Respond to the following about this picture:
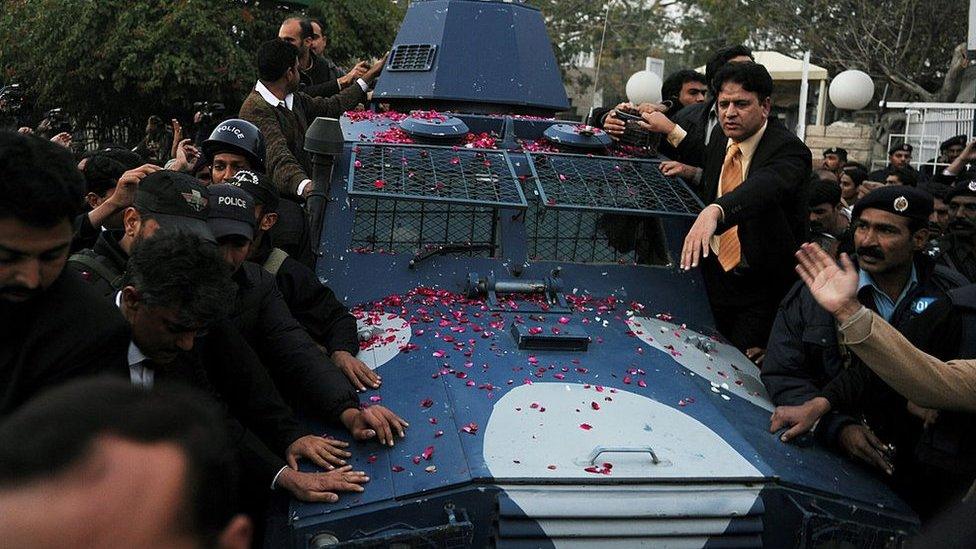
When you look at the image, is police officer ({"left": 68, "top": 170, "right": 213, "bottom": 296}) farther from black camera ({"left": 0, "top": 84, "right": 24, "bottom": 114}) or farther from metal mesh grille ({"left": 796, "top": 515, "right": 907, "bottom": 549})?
black camera ({"left": 0, "top": 84, "right": 24, "bottom": 114})

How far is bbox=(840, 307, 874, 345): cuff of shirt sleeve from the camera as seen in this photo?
3.05 m

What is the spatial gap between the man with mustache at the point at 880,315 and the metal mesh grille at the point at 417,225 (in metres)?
1.36

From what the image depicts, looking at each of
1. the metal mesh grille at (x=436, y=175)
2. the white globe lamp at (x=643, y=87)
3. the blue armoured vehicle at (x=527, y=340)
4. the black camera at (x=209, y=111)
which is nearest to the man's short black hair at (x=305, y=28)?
A: the blue armoured vehicle at (x=527, y=340)

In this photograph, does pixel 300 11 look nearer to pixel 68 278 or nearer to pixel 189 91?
pixel 189 91

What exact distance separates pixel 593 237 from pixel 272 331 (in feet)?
5.44

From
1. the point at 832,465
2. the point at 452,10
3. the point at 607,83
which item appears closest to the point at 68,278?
the point at 832,465

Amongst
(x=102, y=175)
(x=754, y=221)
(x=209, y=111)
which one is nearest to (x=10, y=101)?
(x=209, y=111)

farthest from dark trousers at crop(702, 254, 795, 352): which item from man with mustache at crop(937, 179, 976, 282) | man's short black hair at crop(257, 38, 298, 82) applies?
man's short black hair at crop(257, 38, 298, 82)

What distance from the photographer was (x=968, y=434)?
10.5 ft

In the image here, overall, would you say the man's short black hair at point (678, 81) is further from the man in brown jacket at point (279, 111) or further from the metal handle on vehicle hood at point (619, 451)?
the metal handle on vehicle hood at point (619, 451)

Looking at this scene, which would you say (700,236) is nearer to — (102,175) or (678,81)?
(102,175)

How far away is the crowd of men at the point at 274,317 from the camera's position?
1050mm

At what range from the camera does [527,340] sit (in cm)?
384

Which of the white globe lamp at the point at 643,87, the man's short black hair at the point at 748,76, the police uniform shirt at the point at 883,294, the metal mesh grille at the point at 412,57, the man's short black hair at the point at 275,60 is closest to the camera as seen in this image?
the police uniform shirt at the point at 883,294
